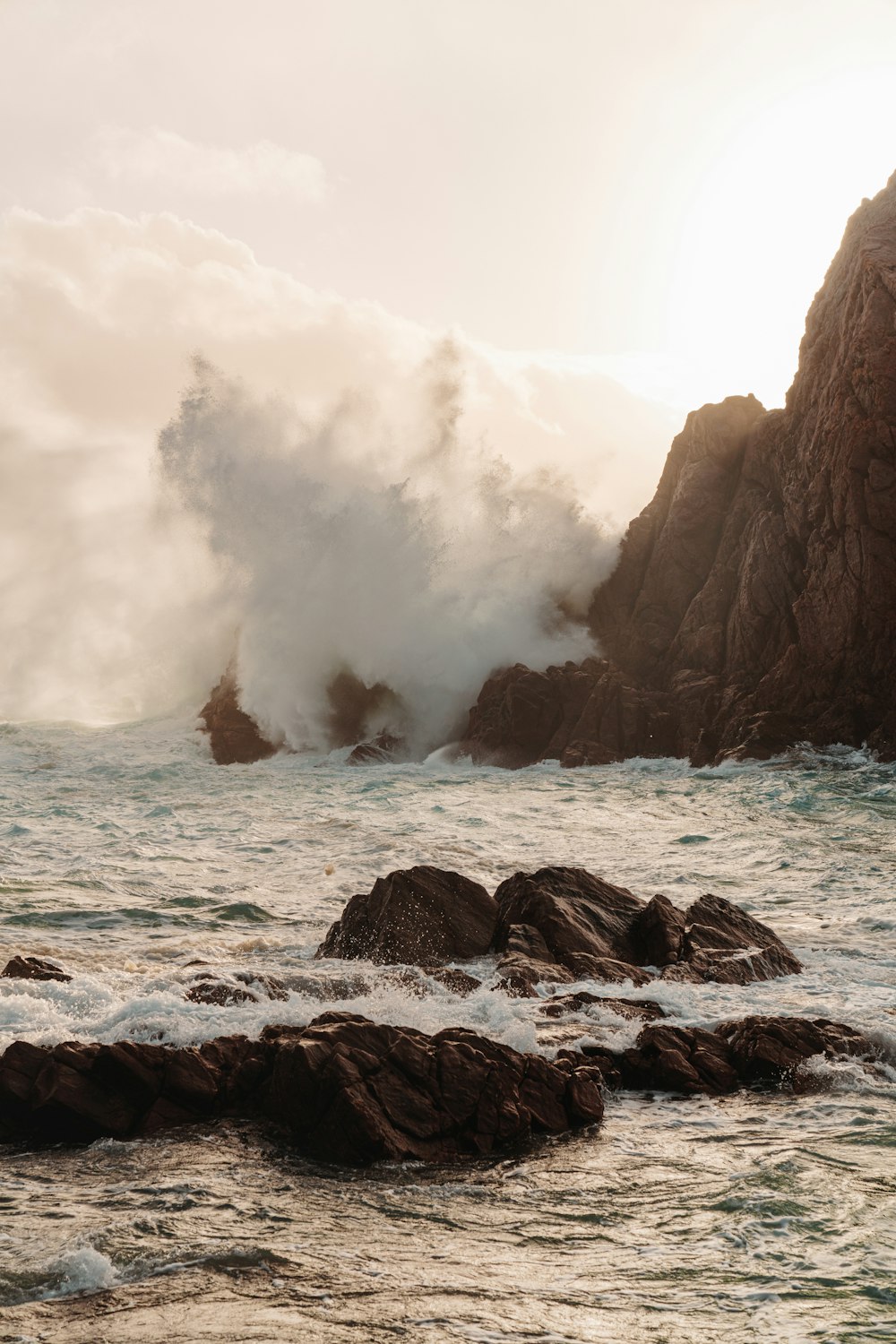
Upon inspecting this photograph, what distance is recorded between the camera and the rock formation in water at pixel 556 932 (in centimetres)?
1040

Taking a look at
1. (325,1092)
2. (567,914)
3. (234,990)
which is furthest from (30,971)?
(567,914)

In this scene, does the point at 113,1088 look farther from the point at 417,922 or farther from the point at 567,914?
the point at 567,914

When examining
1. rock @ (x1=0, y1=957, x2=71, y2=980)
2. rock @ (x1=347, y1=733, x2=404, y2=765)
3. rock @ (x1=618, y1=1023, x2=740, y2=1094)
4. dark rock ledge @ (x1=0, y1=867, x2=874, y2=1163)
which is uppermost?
rock @ (x1=347, y1=733, x2=404, y2=765)

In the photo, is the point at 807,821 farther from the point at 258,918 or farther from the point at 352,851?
the point at 258,918

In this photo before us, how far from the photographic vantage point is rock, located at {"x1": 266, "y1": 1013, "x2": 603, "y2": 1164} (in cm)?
611

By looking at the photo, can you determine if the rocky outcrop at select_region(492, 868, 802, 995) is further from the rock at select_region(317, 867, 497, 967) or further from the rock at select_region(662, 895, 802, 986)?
the rock at select_region(317, 867, 497, 967)

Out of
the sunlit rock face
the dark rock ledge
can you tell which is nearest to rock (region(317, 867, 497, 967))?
the dark rock ledge

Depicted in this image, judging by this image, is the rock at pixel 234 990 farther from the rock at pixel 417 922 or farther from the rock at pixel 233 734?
the rock at pixel 233 734

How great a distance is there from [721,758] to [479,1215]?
80.4 feet

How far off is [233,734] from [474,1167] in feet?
115

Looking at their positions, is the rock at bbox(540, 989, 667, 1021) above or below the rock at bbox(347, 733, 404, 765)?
below

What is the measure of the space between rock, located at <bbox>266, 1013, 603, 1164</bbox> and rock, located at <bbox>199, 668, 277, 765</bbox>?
31.5 m

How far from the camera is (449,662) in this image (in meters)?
38.4

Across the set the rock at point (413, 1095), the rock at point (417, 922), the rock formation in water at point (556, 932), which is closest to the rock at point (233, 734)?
the rock at point (417, 922)
